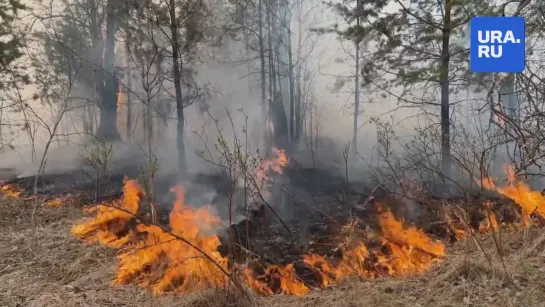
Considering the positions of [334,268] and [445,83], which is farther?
[445,83]

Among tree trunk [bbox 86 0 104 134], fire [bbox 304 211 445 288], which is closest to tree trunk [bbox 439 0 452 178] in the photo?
fire [bbox 304 211 445 288]

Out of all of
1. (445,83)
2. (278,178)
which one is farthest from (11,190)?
(445,83)

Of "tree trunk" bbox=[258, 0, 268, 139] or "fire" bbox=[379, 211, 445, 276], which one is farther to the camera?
"tree trunk" bbox=[258, 0, 268, 139]

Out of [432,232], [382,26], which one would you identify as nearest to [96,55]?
[382,26]

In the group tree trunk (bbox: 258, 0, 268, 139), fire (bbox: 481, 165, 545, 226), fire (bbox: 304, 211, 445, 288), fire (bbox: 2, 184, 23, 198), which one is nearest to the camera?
fire (bbox: 304, 211, 445, 288)

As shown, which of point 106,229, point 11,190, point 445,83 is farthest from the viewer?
point 11,190

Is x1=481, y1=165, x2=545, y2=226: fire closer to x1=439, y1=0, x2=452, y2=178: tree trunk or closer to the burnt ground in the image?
the burnt ground

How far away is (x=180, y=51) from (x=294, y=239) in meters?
5.59

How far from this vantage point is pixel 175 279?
4094 mm

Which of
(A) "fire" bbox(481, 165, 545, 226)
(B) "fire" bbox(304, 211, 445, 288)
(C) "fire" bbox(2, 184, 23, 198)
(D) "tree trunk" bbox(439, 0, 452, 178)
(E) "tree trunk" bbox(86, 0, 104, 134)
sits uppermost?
(E) "tree trunk" bbox(86, 0, 104, 134)

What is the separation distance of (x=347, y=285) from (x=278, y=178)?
560 centimetres

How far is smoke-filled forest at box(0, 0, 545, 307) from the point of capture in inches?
148

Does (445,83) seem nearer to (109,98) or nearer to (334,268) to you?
(334,268)

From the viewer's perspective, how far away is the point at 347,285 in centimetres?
384
